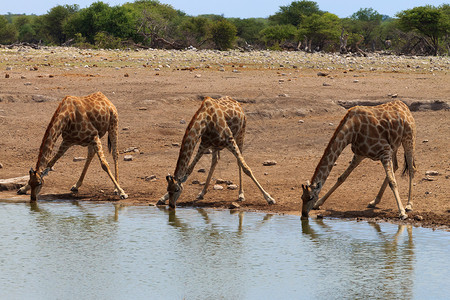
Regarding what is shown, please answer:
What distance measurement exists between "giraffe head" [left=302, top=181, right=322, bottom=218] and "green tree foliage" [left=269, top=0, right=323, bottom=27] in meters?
60.7

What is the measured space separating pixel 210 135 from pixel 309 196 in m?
2.37

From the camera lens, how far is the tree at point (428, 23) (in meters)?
53.7

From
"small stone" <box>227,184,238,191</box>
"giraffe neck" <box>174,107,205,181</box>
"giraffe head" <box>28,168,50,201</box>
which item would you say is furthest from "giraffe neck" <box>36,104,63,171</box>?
"small stone" <box>227,184,238,191</box>

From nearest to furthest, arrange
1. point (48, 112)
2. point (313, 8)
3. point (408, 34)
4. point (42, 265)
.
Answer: point (42, 265), point (48, 112), point (408, 34), point (313, 8)

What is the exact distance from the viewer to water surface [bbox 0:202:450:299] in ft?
28.6

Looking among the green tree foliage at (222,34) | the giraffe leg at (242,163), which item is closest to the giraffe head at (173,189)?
the giraffe leg at (242,163)

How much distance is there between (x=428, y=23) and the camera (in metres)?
54.6

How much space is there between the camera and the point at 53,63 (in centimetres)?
3141

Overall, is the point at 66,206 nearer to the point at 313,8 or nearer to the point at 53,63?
the point at 53,63

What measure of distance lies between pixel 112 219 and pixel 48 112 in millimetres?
9238

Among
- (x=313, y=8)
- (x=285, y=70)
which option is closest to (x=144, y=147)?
(x=285, y=70)

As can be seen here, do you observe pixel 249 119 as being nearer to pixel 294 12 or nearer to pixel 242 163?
pixel 242 163

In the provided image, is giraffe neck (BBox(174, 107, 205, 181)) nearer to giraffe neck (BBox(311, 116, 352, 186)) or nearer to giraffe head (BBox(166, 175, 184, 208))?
giraffe head (BBox(166, 175, 184, 208))

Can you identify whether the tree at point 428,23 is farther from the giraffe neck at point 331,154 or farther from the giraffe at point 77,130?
the giraffe neck at point 331,154
